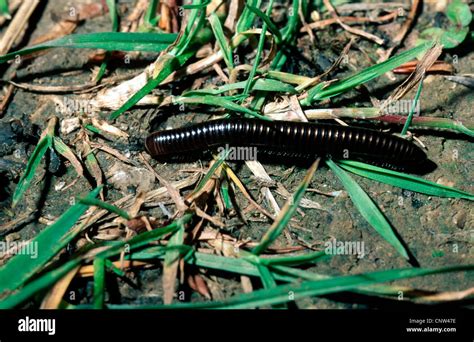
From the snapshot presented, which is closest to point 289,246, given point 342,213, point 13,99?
point 342,213

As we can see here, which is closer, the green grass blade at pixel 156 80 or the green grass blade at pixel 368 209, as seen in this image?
the green grass blade at pixel 368 209

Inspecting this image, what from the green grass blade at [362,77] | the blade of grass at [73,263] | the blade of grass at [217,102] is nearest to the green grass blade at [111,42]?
the blade of grass at [217,102]

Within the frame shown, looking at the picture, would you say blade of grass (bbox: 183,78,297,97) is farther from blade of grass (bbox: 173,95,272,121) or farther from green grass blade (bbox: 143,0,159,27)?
green grass blade (bbox: 143,0,159,27)

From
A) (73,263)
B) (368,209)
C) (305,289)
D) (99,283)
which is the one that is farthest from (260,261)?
(73,263)

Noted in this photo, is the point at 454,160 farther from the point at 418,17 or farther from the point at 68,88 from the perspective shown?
the point at 68,88

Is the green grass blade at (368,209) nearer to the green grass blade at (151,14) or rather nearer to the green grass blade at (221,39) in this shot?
the green grass blade at (221,39)

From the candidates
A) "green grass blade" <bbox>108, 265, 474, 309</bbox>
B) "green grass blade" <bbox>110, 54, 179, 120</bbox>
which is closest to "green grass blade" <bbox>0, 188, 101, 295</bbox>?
"green grass blade" <bbox>108, 265, 474, 309</bbox>
